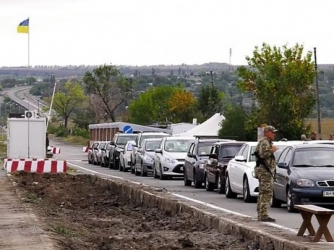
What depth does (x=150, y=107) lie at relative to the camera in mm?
116500

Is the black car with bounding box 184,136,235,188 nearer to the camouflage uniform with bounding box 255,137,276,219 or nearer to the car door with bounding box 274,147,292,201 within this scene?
the car door with bounding box 274,147,292,201

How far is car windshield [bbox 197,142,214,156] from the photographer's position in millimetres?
33013

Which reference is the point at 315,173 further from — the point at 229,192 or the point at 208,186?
the point at 208,186

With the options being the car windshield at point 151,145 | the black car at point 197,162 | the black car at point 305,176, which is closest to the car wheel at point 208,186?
the black car at point 197,162

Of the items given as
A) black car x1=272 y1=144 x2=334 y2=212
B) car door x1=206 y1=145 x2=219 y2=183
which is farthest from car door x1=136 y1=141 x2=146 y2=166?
black car x1=272 y1=144 x2=334 y2=212

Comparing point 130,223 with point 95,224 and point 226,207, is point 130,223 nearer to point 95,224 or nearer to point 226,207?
point 95,224

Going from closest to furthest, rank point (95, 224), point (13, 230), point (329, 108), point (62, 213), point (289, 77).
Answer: point (13, 230)
point (95, 224)
point (62, 213)
point (289, 77)
point (329, 108)

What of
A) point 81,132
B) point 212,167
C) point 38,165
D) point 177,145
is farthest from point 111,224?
point 81,132

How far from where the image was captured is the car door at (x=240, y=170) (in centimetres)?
2536

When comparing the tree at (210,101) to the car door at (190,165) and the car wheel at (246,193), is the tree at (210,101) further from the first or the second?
the car wheel at (246,193)

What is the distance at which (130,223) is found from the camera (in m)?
21.0

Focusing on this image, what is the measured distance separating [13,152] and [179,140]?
7899 millimetres

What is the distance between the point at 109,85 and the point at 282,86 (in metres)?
54.5

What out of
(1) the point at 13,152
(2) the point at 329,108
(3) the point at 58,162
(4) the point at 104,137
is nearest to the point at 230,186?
(3) the point at 58,162
